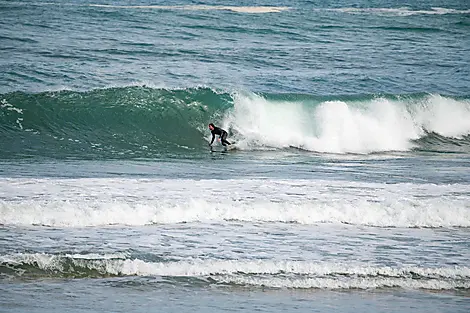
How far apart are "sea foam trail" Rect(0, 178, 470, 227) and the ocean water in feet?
0.11

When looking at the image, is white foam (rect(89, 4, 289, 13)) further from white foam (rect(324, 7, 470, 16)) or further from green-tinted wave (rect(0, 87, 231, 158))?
green-tinted wave (rect(0, 87, 231, 158))

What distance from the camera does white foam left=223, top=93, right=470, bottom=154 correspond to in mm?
19375

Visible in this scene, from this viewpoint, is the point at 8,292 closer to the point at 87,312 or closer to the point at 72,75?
the point at 87,312

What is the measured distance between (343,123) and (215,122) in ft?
10.4

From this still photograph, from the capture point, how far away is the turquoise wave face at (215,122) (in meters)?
17.8

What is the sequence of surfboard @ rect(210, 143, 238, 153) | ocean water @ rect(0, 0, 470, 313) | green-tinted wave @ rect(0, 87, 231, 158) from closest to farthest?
ocean water @ rect(0, 0, 470, 313) → green-tinted wave @ rect(0, 87, 231, 158) → surfboard @ rect(210, 143, 238, 153)

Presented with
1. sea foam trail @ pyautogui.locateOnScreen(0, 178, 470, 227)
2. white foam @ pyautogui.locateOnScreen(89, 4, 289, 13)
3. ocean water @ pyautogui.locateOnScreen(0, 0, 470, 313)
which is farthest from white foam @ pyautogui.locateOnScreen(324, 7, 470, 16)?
sea foam trail @ pyautogui.locateOnScreen(0, 178, 470, 227)

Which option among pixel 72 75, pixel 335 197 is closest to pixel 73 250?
pixel 335 197

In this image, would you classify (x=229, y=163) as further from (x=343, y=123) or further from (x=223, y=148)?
(x=343, y=123)

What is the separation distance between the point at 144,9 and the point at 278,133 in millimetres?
19693

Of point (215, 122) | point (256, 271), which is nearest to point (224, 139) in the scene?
point (215, 122)

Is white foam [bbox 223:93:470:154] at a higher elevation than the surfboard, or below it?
higher

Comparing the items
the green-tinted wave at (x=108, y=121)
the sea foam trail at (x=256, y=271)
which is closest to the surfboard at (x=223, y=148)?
the green-tinted wave at (x=108, y=121)

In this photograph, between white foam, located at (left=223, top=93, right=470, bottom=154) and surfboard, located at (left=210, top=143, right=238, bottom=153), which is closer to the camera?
surfboard, located at (left=210, top=143, right=238, bottom=153)
